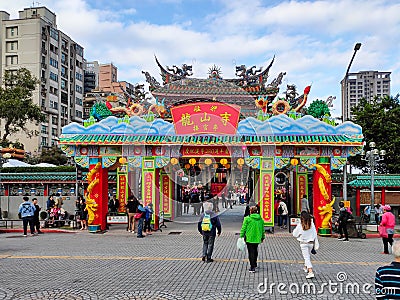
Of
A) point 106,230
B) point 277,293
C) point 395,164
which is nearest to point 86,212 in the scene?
point 106,230

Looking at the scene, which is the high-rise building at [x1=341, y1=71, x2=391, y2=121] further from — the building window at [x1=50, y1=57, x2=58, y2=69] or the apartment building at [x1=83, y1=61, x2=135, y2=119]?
the building window at [x1=50, y1=57, x2=58, y2=69]

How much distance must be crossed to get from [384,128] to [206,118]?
17.2m

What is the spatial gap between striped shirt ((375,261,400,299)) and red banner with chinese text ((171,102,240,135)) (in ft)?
45.0

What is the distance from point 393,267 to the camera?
4.84 meters

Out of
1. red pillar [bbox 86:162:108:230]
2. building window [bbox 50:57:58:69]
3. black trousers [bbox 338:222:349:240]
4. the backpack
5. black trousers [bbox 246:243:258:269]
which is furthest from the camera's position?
building window [bbox 50:57:58:69]

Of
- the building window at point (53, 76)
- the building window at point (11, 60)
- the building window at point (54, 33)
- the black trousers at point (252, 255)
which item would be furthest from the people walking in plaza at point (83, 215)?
the building window at point (54, 33)

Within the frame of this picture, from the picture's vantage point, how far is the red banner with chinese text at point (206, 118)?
60.4 ft

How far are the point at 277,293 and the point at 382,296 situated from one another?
387cm

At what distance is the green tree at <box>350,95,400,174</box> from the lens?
100 feet

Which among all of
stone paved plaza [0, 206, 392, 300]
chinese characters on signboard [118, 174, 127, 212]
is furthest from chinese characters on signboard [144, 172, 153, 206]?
chinese characters on signboard [118, 174, 127, 212]

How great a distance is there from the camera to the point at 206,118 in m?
18.5

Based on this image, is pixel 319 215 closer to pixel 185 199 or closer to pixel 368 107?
pixel 185 199

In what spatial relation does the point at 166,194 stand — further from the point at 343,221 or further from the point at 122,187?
the point at 343,221

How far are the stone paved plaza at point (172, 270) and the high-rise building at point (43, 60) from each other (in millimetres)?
42247
